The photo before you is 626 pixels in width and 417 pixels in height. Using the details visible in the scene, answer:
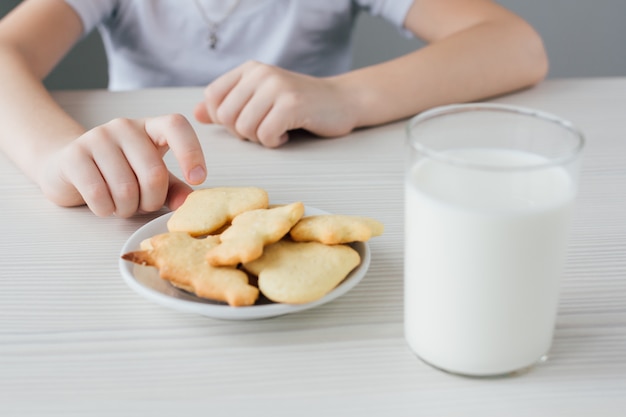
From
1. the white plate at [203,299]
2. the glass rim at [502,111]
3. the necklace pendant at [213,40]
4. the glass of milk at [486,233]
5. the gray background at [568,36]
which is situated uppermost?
the glass rim at [502,111]

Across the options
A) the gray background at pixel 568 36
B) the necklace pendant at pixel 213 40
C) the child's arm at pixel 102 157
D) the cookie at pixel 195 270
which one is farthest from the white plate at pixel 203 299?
the gray background at pixel 568 36

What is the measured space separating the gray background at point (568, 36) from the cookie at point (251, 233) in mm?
1858

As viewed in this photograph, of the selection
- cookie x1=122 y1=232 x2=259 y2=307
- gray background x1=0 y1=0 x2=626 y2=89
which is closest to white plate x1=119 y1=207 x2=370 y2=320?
cookie x1=122 y1=232 x2=259 y2=307

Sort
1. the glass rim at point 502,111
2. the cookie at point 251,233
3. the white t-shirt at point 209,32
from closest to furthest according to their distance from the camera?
the glass rim at point 502,111 → the cookie at point 251,233 → the white t-shirt at point 209,32

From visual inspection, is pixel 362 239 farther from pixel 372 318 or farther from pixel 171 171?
pixel 171 171

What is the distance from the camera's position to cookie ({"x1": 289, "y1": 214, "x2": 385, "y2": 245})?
0.54 m

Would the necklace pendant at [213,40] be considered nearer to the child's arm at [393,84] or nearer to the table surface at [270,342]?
the child's arm at [393,84]

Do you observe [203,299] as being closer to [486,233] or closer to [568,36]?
[486,233]

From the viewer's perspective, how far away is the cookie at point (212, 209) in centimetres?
59

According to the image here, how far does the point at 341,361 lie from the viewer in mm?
493

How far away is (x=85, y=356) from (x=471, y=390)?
10.2 inches

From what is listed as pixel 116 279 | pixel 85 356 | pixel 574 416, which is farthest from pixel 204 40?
pixel 574 416

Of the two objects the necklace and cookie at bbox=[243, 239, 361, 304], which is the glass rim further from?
the necklace

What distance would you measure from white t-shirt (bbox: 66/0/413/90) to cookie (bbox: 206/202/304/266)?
2.42 feet
